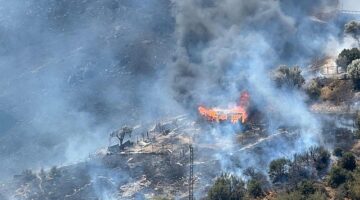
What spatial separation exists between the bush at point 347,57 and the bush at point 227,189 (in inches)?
1065

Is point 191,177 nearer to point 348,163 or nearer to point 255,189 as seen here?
point 255,189

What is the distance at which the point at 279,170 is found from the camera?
2714 inches

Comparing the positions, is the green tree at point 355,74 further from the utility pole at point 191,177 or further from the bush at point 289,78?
the utility pole at point 191,177

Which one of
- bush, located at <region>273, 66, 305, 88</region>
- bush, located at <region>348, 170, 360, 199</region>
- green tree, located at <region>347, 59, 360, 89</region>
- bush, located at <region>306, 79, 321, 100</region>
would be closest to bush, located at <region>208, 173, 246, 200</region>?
bush, located at <region>348, 170, 360, 199</region>

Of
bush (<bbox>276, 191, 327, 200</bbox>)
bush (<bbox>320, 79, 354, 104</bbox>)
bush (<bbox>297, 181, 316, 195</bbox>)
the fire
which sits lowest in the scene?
bush (<bbox>276, 191, 327, 200</bbox>)

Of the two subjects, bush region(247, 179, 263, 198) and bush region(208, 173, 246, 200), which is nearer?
bush region(247, 179, 263, 198)

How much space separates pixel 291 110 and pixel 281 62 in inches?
814

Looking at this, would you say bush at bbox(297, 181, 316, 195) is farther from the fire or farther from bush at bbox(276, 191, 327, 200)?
the fire

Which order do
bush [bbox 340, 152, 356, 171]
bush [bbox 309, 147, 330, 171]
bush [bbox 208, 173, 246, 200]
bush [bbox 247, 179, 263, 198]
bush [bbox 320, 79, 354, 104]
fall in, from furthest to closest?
bush [bbox 320, 79, 354, 104] < bush [bbox 309, 147, 330, 171] < bush [bbox 208, 173, 246, 200] < bush [bbox 247, 179, 263, 198] < bush [bbox 340, 152, 356, 171]

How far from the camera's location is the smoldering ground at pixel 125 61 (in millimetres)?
95875

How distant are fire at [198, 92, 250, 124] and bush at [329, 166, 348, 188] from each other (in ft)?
67.2

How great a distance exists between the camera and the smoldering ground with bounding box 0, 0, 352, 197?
95.9 meters

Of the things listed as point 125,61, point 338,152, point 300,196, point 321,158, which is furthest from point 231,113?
point 125,61

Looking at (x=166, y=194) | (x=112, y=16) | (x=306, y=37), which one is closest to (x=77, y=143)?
(x=166, y=194)
